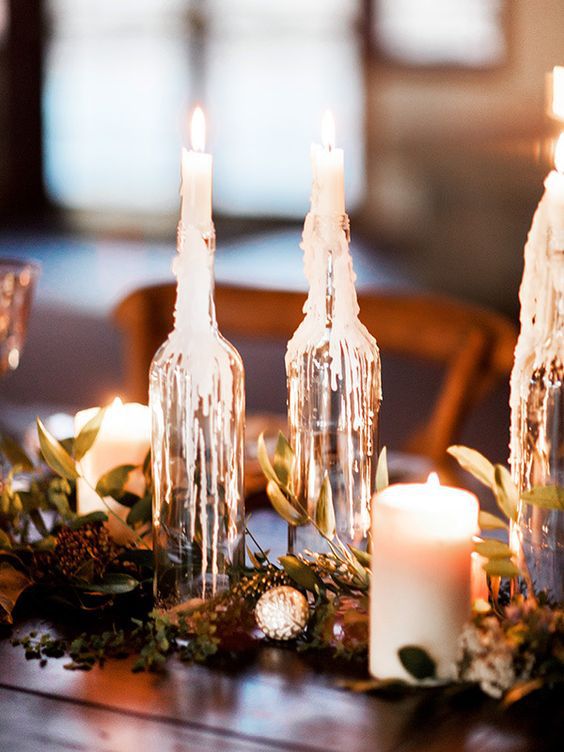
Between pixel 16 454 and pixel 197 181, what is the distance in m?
0.33

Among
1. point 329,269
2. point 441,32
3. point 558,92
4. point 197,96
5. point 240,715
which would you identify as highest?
point 441,32

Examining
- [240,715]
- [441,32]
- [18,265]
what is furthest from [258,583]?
[441,32]

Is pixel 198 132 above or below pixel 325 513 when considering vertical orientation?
above

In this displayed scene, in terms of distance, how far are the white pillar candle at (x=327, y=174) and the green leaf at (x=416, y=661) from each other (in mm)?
280

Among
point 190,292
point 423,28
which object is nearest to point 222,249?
point 423,28

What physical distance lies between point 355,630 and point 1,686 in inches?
8.3

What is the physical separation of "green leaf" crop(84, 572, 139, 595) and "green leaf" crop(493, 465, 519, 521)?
24cm

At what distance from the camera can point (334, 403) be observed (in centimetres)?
82

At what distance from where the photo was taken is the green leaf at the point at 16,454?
0.96m

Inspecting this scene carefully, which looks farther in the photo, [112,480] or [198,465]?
[112,480]

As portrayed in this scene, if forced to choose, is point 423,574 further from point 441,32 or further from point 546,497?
point 441,32

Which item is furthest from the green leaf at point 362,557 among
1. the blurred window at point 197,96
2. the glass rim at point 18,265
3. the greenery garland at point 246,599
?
the blurred window at point 197,96

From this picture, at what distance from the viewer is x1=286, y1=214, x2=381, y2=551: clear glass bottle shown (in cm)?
81

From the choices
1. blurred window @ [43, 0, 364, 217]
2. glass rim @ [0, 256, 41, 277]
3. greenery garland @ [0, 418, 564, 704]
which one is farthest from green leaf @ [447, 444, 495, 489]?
blurred window @ [43, 0, 364, 217]
